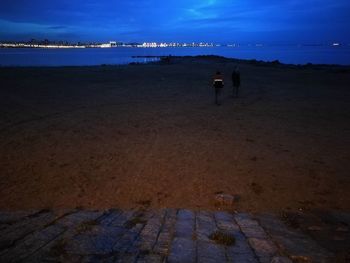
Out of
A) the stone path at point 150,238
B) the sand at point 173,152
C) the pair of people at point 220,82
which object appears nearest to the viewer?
the stone path at point 150,238

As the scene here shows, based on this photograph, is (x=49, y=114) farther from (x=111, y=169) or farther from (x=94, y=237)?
(x=94, y=237)

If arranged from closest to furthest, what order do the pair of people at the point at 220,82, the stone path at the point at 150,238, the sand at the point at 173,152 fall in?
the stone path at the point at 150,238, the sand at the point at 173,152, the pair of people at the point at 220,82

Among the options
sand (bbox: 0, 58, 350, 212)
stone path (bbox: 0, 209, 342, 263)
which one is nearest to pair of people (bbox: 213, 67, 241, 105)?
sand (bbox: 0, 58, 350, 212)

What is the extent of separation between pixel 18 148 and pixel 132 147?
357 cm

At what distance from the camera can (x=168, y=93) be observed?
23156 mm

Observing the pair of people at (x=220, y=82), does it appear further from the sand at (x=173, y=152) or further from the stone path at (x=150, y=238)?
the stone path at (x=150, y=238)

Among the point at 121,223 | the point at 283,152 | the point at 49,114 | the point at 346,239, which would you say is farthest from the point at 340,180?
the point at 49,114

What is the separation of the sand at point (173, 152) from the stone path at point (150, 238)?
76 cm

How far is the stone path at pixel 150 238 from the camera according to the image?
5.21 m

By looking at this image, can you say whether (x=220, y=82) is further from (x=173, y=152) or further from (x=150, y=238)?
(x=150, y=238)

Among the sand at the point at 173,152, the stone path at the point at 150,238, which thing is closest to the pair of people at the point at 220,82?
the sand at the point at 173,152

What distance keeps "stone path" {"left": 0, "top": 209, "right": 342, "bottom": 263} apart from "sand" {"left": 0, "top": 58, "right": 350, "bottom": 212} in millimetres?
763

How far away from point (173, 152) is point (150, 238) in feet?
17.3

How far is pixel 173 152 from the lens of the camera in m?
11.0
